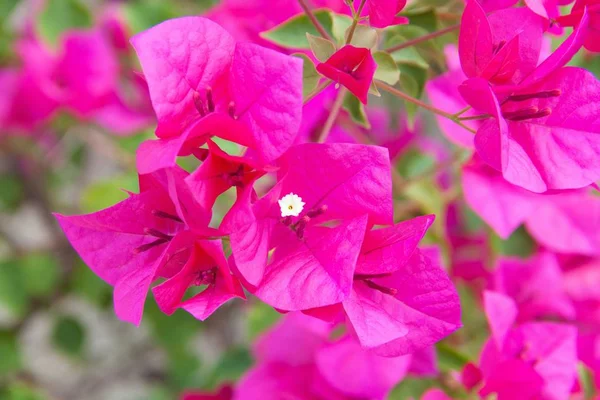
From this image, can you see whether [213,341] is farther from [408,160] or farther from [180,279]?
[180,279]

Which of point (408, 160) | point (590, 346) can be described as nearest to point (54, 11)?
point (408, 160)

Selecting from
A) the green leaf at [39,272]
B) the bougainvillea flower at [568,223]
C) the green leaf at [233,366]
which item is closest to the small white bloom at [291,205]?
the bougainvillea flower at [568,223]

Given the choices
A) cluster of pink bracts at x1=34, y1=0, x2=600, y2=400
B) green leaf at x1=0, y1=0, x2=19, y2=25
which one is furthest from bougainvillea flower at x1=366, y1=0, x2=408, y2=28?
green leaf at x1=0, y1=0, x2=19, y2=25

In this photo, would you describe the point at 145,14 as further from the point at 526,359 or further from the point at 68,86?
the point at 526,359

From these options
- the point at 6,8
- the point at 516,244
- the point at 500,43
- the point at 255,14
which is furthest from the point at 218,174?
the point at 6,8

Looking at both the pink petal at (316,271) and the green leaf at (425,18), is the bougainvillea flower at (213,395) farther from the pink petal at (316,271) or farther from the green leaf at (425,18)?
the green leaf at (425,18)

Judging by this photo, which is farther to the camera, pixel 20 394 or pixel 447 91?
pixel 20 394

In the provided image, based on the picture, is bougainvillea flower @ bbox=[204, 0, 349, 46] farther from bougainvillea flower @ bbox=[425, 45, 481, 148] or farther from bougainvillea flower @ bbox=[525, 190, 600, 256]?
bougainvillea flower @ bbox=[525, 190, 600, 256]
